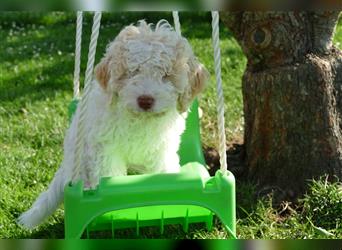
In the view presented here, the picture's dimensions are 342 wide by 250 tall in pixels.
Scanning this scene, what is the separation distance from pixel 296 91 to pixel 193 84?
796mm

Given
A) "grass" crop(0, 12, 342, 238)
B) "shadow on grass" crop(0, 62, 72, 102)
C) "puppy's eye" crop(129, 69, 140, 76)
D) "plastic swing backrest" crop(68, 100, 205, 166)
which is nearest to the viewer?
"puppy's eye" crop(129, 69, 140, 76)

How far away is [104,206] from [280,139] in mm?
1498

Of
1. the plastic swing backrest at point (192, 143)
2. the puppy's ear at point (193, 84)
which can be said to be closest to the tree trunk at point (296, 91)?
the plastic swing backrest at point (192, 143)

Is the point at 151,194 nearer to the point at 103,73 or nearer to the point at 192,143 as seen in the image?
the point at 103,73

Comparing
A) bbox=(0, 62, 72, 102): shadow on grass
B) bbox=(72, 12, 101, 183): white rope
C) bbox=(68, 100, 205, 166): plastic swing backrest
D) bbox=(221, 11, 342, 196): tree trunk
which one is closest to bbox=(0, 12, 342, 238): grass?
bbox=(0, 62, 72, 102): shadow on grass

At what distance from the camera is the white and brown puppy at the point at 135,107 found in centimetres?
301

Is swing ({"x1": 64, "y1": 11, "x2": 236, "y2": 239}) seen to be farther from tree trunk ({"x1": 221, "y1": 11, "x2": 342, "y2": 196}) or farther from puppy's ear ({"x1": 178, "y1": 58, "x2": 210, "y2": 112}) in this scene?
tree trunk ({"x1": 221, "y1": 11, "x2": 342, "y2": 196})

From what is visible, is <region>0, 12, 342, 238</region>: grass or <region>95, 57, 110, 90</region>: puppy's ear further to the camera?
<region>0, 12, 342, 238</region>: grass

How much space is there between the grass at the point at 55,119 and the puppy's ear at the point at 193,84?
69cm

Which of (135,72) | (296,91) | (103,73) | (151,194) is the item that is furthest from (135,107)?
(296,91)

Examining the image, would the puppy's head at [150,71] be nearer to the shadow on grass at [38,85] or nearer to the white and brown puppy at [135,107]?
the white and brown puppy at [135,107]

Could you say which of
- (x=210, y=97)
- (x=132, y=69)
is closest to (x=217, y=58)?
(x=132, y=69)

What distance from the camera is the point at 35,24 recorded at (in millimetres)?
8508

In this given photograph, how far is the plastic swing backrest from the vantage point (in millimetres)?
3879
